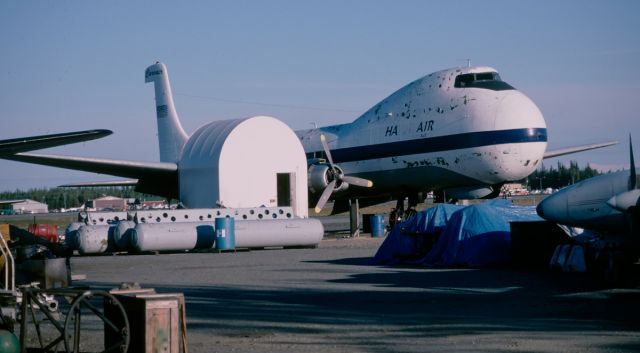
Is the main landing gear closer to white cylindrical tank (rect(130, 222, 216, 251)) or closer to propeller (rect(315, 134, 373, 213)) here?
propeller (rect(315, 134, 373, 213))

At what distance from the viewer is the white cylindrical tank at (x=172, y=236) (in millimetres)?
30641

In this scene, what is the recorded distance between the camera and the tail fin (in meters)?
48.9

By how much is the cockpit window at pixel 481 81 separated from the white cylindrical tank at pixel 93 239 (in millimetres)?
15340

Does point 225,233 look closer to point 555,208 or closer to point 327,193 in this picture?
point 327,193

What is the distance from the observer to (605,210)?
16.2m

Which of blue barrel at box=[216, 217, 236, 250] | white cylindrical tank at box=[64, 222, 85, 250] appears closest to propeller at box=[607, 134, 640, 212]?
blue barrel at box=[216, 217, 236, 250]

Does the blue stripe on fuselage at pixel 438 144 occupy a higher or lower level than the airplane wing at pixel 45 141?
higher

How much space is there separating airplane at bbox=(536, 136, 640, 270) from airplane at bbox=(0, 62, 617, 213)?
17.9 metres

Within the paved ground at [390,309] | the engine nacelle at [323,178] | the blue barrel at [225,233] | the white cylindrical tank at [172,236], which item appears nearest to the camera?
the paved ground at [390,309]

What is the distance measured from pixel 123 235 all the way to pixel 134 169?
36.9ft

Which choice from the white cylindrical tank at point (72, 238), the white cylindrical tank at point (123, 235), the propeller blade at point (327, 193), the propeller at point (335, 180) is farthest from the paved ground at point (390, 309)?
the propeller at point (335, 180)

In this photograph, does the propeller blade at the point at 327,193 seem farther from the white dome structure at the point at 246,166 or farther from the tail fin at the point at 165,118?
the tail fin at the point at 165,118

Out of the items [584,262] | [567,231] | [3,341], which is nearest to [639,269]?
[584,262]

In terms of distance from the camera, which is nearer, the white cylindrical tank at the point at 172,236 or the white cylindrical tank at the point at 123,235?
the white cylindrical tank at the point at 172,236
